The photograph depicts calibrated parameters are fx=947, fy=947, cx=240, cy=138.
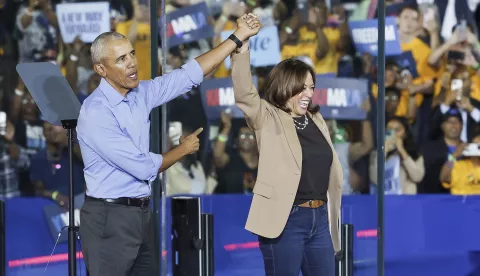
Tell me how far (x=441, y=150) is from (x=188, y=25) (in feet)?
5.09

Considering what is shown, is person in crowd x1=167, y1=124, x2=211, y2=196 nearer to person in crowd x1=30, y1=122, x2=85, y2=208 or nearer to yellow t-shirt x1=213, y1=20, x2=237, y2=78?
yellow t-shirt x1=213, y1=20, x2=237, y2=78

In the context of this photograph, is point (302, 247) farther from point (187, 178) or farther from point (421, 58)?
point (421, 58)

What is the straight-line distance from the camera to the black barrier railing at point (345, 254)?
5.15 meters

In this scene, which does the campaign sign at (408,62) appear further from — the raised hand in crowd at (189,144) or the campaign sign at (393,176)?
the raised hand in crowd at (189,144)

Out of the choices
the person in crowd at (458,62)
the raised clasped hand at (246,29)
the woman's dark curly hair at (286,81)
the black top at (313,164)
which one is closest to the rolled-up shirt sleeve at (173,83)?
the raised clasped hand at (246,29)

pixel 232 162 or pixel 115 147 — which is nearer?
pixel 115 147

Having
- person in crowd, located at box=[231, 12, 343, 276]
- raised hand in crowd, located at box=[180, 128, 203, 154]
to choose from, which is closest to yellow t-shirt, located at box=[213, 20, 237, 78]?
person in crowd, located at box=[231, 12, 343, 276]

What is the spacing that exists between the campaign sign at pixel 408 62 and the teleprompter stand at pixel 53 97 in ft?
6.11

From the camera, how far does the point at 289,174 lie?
12.5 feet

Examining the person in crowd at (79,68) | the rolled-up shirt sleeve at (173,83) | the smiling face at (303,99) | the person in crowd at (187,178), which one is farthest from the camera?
the person in crowd at (79,68)

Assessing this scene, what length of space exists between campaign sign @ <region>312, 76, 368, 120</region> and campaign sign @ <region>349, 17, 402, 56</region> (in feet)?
0.63

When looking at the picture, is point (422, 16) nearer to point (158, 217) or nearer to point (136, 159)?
point (158, 217)

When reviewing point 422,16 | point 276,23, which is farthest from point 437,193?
point 276,23

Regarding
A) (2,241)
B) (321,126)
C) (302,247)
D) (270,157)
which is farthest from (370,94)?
→ (2,241)
